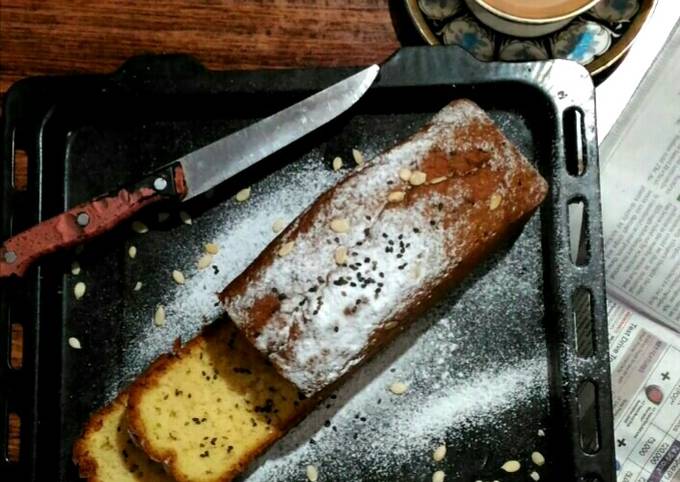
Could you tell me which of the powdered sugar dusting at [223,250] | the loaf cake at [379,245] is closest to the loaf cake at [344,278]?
the loaf cake at [379,245]

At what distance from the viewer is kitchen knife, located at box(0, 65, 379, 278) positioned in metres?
1.35

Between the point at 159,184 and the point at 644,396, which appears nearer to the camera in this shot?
the point at 159,184

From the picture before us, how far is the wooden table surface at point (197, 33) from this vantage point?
1.47 m

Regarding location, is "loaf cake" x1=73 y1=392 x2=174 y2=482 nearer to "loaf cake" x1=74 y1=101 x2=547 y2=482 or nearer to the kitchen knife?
"loaf cake" x1=74 y1=101 x2=547 y2=482

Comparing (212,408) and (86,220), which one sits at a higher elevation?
(86,220)

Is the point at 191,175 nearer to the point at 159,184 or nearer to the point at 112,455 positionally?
the point at 159,184

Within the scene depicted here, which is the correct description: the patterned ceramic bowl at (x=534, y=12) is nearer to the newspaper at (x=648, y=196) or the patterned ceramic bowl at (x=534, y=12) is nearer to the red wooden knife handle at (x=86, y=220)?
the newspaper at (x=648, y=196)

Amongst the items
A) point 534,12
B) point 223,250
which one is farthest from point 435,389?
point 534,12

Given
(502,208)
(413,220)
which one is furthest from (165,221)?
(502,208)

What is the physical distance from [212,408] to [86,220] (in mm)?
351

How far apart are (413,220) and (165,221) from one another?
44 centimetres

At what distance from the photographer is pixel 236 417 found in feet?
4.43

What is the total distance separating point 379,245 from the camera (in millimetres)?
1260

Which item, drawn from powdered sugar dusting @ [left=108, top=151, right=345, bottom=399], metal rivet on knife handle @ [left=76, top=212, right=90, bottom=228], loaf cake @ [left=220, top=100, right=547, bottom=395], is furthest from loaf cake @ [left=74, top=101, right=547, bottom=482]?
metal rivet on knife handle @ [left=76, top=212, right=90, bottom=228]
